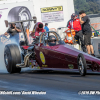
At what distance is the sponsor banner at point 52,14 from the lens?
23.2 m

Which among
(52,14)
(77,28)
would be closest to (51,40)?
(77,28)

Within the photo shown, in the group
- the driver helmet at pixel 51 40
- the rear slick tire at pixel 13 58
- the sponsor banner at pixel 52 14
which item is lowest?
the rear slick tire at pixel 13 58

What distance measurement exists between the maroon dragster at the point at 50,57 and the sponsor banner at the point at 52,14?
13104 mm

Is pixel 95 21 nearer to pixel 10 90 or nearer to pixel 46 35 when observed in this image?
pixel 46 35

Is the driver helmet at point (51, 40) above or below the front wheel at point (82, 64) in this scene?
above

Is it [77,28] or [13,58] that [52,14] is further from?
[13,58]

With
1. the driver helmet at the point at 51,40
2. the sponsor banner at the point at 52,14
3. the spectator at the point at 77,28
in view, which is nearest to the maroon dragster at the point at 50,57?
the driver helmet at the point at 51,40

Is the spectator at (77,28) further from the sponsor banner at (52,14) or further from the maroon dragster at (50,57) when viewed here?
the sponsor banner at (52,14)

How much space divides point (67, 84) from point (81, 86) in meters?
0.49

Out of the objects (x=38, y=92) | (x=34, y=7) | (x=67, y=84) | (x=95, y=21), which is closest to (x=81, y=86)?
(x=67, y=84)

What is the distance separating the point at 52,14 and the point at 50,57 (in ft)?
49.5

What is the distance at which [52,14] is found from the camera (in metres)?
23.6

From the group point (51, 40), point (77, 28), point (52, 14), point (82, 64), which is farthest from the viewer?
point (52, 14)

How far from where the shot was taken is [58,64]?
28.2ft
